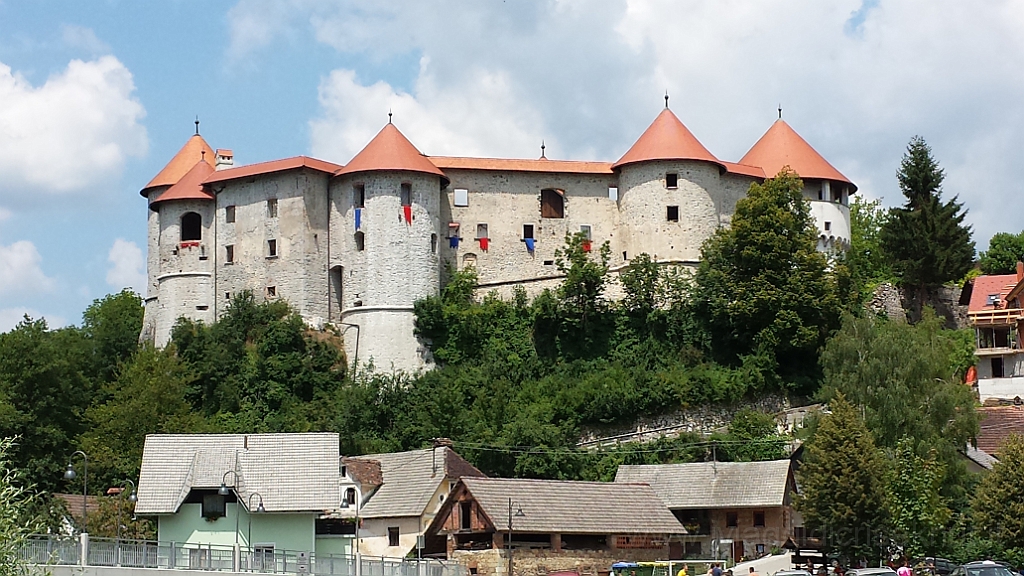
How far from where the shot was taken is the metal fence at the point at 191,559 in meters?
40.6

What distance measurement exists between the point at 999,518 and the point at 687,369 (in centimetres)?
2151

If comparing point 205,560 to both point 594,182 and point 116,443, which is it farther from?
point 594,182

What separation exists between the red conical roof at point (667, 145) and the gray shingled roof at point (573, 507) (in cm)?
2329

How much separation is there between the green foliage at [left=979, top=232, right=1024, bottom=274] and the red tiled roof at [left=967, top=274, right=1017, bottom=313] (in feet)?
43.6

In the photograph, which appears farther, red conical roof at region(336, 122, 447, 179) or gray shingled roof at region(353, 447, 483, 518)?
red conical roof at region(336, 122, 447, 179)

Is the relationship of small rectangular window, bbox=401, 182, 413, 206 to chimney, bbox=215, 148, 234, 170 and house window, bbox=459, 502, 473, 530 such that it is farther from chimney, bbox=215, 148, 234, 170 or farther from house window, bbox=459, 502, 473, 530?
house window, bbox=459, 502, 473, 530

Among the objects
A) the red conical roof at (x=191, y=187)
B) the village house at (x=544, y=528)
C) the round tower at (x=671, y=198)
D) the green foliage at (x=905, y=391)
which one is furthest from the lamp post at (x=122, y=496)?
the round tower at (x=671, y=198)

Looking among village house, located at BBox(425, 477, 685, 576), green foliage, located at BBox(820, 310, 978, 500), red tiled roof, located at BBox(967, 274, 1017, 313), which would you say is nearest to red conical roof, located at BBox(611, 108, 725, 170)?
red tiled roof, located at BBox(967, 274, 1017, 313)

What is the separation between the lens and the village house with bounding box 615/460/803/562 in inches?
2271

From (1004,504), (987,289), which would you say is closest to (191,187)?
(987,289)

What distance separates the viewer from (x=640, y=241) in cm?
7712

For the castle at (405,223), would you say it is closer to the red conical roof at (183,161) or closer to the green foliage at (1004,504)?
the red conical roof at (183,161)

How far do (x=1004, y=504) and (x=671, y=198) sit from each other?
28634 mm

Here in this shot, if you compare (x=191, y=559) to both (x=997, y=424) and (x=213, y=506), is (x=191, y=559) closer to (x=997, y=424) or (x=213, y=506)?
(x=213, y=506)
